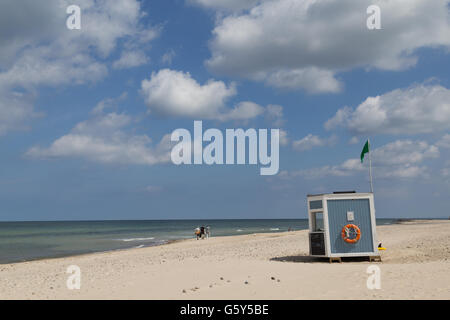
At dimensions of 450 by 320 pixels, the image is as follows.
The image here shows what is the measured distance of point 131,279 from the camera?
40.1 feet

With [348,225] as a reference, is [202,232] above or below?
below

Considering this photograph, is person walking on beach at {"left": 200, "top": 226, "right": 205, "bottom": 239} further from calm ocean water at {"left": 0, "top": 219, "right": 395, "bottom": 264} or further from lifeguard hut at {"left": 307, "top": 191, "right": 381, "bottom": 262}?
lifeguard hut at {"left": 307, "top": 191, "right": 381, "bottom": 262}

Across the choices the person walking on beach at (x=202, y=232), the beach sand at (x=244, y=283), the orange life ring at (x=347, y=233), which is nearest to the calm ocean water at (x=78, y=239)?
the person walking on beach at (x=202, y=232)

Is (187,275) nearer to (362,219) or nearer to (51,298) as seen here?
(51,298)

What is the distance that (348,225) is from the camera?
1527cm

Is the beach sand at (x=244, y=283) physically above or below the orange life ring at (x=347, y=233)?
below

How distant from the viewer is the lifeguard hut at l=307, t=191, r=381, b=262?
15.3 meters

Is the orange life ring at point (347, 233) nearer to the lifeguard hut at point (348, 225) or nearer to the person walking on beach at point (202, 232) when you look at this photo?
the lifeguard hut at point (348, 225)

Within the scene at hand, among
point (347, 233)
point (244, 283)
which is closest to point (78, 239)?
point (347, 233)

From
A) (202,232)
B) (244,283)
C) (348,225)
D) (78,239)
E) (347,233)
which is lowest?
(78,239)

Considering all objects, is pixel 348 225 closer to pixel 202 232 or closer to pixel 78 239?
pixel 202 232

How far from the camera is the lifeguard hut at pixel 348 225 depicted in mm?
15266
